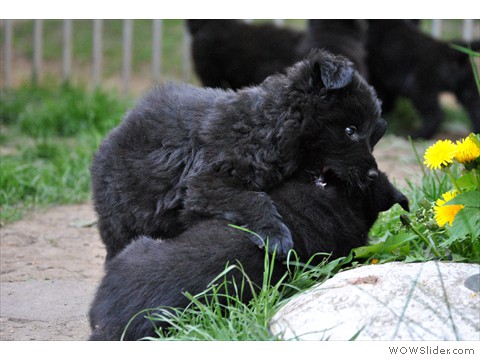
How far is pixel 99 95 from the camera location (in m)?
7.54

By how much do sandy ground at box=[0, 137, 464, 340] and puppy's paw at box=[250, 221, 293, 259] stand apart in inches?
37.4

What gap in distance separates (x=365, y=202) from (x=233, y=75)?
4416 mm

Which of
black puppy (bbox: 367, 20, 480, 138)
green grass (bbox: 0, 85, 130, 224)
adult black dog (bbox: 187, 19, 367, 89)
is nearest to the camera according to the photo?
green grass (bbox: 0, 85, 130, 224)

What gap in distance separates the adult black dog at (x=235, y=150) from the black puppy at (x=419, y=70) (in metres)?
4.02

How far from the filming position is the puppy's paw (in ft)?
10.9

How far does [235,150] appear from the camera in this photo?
12.1 ft

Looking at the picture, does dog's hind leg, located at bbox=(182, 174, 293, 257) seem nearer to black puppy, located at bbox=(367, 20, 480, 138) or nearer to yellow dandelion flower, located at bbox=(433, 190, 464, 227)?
yellow dandelion flower, located at bbox=(433, 190, 464, 227)

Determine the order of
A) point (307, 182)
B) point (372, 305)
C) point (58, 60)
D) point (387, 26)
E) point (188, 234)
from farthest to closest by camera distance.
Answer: point (58, 60), point (387, 26), point (307, 182), point (188, 234), point (372, 305)

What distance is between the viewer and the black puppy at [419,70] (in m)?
7.65

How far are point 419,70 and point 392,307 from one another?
5.29 m

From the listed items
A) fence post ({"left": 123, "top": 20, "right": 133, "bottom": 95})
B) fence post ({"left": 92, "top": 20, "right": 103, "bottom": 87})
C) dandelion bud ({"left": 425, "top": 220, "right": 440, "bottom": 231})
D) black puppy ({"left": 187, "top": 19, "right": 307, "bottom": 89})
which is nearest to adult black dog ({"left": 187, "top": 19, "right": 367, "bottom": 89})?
black puppy ({"left": 187, "top": 19, "right": 307, "bottom": 89})
